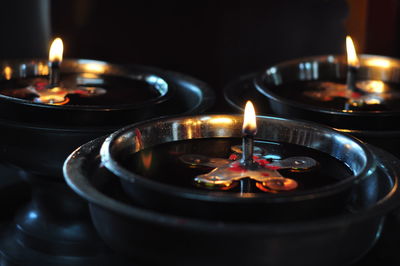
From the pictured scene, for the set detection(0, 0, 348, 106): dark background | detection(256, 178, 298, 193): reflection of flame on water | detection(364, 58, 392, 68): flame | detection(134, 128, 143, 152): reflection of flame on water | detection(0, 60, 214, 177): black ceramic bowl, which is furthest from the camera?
detection(0, 0, 348, 106): dark background

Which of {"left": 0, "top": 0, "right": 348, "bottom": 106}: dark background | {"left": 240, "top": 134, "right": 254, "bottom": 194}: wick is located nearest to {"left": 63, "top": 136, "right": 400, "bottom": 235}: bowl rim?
{"left": 240, "top": 134, "right": 254, "bottom": 194}: wick

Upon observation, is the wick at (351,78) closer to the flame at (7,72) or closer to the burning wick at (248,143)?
the burning wick at (248,143)

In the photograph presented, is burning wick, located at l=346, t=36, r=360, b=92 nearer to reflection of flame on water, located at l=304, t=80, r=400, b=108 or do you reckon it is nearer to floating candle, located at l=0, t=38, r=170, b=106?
reflection of flame on water, located at l=304, t=80, r=400, b=108

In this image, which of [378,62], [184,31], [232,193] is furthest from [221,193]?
[184,31]

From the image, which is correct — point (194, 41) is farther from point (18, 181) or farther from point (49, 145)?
point (49, 145)

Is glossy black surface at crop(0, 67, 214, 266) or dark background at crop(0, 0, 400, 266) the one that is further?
dark background at crop(0, 0, 400, 266)

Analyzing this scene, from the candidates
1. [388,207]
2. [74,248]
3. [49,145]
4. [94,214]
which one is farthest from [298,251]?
[74,248]
